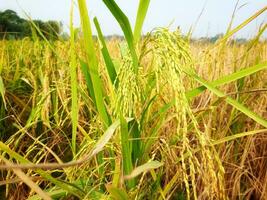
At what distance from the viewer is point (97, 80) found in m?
0.82

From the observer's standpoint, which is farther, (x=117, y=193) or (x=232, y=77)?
(x=232, y=77)

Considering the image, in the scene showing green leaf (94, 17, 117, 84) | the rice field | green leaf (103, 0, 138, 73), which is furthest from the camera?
green leaf (94, 17, 117, 84)

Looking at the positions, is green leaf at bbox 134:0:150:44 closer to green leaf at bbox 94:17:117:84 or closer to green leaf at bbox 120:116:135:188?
green leaf at bbox 94:17:117:84

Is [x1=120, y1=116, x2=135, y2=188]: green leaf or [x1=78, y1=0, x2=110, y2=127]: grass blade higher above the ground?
[x1=78, y1=0, x2=110, y2=127]: grass blade

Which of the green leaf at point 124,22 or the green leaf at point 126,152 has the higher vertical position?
the green leaf at point 124,22

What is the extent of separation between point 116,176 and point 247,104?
0.74 meters

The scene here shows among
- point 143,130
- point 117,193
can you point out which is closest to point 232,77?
point 143,130

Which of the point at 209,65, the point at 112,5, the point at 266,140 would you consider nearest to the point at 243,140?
the point at 266,140

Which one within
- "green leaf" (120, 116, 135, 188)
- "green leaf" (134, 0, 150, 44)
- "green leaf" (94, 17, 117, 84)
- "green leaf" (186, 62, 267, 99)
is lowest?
"green leaf" (120, 116, 135, 188)

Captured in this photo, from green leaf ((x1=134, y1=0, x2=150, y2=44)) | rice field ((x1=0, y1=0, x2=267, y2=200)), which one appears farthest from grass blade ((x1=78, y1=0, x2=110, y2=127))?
green leaf ((x1=134, y1=0, x2=150, y2=44))

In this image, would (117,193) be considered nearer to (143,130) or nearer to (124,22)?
(143,130)

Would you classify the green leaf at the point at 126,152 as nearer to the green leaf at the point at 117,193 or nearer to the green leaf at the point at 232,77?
the green leaf at the point at 117,193

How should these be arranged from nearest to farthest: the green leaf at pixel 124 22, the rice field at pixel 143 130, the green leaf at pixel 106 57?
the rice field at pixel 143 130, the green leaf at pixel 124 22, the green leaf at pixel 106 57

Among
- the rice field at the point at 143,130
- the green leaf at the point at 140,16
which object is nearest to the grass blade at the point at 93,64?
the rice field at the point at 143,130
